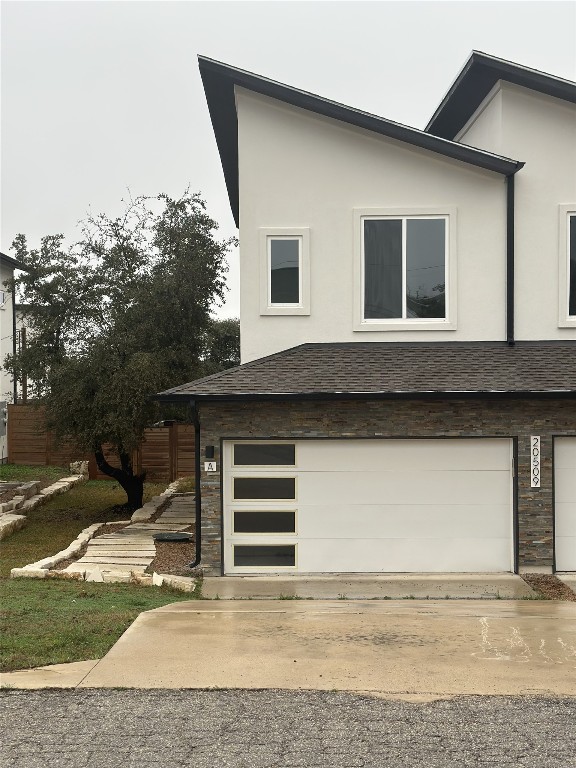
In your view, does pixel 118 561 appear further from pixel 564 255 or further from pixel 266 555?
pixel 564 255

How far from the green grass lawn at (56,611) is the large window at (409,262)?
19.2ft

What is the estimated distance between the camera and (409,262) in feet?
44.0

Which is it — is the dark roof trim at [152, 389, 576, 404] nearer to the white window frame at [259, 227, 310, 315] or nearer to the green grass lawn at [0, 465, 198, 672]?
the white window frame at [259, 227, 310, 315]

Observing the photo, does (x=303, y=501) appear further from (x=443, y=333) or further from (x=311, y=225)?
(x=311, y=225)

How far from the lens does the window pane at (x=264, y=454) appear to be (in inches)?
488

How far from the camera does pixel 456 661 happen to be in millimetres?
7551

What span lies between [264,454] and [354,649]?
4.82m

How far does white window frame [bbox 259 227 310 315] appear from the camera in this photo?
13.4 meters

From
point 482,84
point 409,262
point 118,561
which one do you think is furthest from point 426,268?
point 118,561

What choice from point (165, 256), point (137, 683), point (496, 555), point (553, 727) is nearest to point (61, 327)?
point (165, 256)

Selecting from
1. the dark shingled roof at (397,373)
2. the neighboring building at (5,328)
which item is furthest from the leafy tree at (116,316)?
Result: the neighboring building at (5,328)

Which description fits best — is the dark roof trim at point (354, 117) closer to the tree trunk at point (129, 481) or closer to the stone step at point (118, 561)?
the stone step at point (118, 561)

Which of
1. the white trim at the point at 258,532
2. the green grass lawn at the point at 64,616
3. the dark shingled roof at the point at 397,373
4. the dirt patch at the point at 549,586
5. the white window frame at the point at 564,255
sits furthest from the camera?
the white window frame at the point at 564,255

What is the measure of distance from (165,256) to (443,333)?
7.23m
